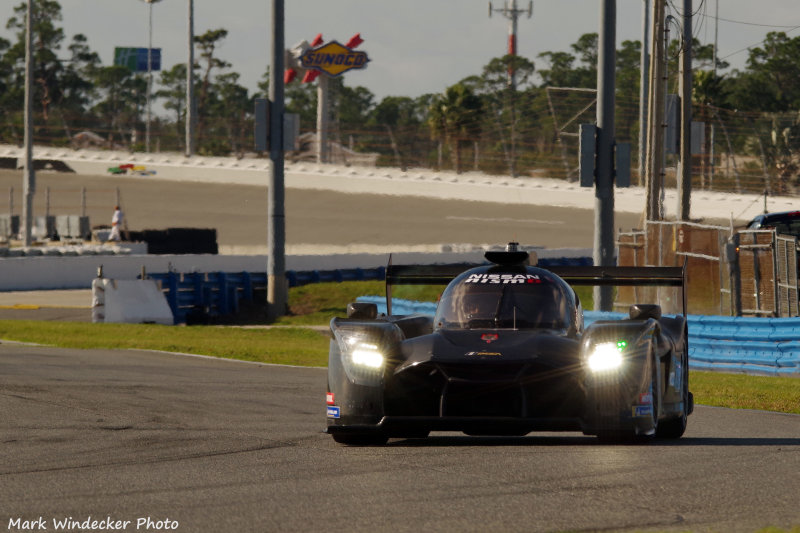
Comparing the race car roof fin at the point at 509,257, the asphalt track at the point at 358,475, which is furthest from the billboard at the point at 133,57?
the race car roof fin at the point at 509,257

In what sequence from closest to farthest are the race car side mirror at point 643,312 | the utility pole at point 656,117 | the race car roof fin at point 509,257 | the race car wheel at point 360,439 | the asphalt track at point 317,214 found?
1. the race car wheel at point 360,439
2. the race car side mirror at point 643,312
3. the race car roof fin at point 509,257
4. the utility pole at point 656,117
5. the asphalt track at point 317,214

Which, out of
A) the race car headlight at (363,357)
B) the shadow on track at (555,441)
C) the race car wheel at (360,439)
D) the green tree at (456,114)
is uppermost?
the green tree at (456,114)

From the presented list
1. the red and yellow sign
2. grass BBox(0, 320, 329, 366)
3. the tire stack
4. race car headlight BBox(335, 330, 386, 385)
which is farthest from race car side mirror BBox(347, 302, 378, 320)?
the red and yellow sign

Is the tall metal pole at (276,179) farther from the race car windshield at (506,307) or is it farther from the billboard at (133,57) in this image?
the billboard at (133,57)

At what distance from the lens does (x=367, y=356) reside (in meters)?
10.1

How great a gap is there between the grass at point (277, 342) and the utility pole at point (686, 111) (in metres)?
9.43

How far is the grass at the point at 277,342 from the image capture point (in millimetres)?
17094

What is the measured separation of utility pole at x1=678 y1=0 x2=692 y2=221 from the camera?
3116cm

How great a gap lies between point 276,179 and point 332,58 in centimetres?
6140

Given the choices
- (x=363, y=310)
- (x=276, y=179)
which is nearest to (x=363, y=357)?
(x=363, y=310)

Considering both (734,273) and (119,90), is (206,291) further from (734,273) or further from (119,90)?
(119,90)

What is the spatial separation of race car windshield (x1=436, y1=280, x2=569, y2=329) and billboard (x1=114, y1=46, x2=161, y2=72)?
12853cm

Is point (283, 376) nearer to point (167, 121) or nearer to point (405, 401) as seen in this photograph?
point (405, 401)

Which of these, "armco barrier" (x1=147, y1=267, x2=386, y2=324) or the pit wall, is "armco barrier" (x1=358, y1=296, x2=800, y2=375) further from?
the pit wall
